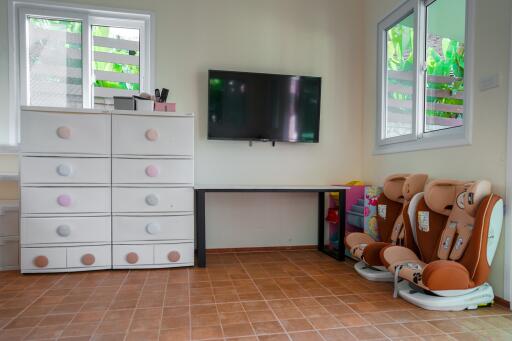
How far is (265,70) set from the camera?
351 centimetres

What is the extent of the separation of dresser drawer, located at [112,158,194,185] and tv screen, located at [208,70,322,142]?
600mm

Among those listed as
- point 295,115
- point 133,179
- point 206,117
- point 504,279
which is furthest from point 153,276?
point 504,279

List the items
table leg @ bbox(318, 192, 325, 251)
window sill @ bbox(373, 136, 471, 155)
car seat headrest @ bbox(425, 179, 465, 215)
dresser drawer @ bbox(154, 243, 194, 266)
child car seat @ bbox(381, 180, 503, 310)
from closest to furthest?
1. child car seat @ bbox(381, 180, 503, 310)
2. car seat headrest @ bbox(425, 179, 465, 215)
3. window sill @ bbox(373, 136, 471, 155)
4. dresser drawer @ bbox(154, 243, 194, 266)
5. table leg @ bbox(318, 192, 325, 251)

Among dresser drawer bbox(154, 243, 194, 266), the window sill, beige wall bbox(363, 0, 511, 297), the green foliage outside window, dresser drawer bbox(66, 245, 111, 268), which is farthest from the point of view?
dresser drawer bbox(154, 243, 194, 266)

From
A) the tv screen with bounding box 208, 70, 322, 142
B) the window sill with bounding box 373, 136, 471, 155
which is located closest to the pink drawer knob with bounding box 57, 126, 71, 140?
the tv screen with bounding box 208, 70, 322, 142

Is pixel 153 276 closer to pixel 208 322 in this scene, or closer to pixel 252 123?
pixel 208 322

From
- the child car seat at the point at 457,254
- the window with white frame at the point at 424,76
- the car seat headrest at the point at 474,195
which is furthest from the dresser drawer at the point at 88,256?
the window with white frame at the point at 424,76

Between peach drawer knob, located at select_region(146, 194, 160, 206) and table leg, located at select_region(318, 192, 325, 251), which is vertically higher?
peach drawer knob, located at select_region(146, 194, 160, 206)

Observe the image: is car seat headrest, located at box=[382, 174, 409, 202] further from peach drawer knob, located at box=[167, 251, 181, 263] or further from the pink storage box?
the pink storage box

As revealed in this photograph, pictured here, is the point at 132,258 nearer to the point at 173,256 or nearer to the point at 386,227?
the point at 173,256

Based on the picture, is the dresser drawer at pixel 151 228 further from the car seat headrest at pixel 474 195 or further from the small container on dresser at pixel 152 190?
the car seat headrest at pixel 474 195

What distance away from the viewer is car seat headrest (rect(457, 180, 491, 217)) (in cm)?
202

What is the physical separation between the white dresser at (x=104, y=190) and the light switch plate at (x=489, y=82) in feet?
7.07

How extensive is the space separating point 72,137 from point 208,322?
180cm
